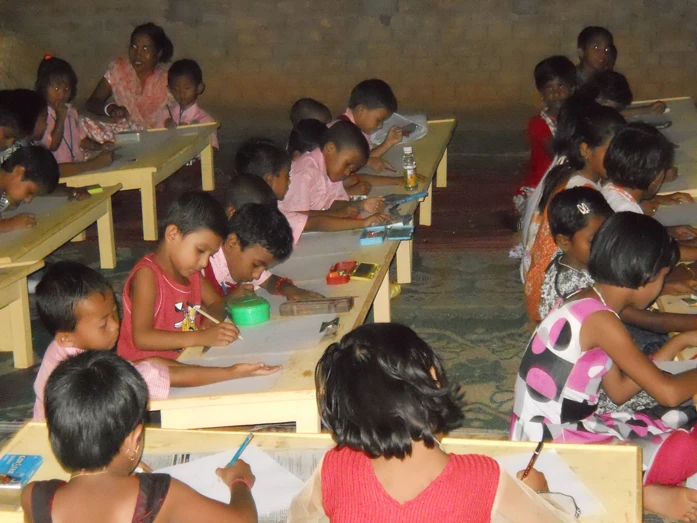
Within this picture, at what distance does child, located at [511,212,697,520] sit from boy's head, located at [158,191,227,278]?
40.4 inches

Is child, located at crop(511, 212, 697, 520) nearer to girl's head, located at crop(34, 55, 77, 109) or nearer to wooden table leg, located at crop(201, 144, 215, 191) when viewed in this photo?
girl's head, located at crop(34, 55, 77, 109)

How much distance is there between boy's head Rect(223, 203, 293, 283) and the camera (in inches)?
116

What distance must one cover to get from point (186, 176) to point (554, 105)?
275cm

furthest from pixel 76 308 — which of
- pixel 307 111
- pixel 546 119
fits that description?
pixel 546 119

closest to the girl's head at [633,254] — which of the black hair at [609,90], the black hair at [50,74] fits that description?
the black hair at [609,90]

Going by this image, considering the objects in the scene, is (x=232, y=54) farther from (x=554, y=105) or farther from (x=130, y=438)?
(x=130, y=438)

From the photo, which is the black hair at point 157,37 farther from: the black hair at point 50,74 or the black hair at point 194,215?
the black hair at point 194,215

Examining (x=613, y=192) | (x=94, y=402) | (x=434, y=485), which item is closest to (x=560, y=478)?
(x=434, y=485)

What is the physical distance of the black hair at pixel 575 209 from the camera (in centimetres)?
304

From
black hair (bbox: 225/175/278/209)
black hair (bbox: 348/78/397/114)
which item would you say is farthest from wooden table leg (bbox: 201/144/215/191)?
black hair (bbox: 225/175/278/209)

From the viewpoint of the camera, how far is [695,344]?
101 inches

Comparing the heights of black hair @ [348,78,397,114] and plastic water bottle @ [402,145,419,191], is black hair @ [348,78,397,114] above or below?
above

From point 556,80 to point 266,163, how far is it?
225 cm

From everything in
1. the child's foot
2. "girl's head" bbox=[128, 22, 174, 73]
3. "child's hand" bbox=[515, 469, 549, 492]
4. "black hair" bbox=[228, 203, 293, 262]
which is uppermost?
"girl's head" bbox=[128, 22, 174, 73]
